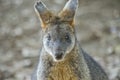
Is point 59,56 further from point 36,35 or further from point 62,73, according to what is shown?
point 36,35

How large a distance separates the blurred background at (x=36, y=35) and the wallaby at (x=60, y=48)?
91.9 inches

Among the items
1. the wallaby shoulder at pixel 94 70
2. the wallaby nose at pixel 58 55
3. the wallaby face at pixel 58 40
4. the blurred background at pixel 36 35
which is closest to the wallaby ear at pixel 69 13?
the wallaby face at pixel 58 40

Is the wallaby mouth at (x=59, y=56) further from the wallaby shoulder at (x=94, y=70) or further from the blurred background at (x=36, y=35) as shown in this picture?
the blurred background at (x=36, y=35)

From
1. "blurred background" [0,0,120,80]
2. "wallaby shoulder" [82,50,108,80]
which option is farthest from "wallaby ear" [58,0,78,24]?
"blurred background" [0,0,120,80]

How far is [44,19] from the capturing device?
7211mm

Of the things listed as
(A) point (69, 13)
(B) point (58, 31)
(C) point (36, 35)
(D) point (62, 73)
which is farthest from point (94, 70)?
(C) point (36, 35)

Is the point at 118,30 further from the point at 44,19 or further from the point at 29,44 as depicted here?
the point at 44,19

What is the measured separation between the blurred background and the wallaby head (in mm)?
2678

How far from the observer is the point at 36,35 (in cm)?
1164

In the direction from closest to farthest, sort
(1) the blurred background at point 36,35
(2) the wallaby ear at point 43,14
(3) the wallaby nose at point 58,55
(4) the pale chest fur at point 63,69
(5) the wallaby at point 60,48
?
(3) the wallaby nose at point 58,55, (5) the wallaby at point 60,48, (2) the wallaby ear at point 43,14, (4) the pale chest fur at point 63,69, (1) the blurred background at point 36,35

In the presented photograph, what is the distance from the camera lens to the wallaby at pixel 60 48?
6.96 metres

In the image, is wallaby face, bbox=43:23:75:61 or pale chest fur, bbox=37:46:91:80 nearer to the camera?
wallaby face, bbox=43:23:75:61

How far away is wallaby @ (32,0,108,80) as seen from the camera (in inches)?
274

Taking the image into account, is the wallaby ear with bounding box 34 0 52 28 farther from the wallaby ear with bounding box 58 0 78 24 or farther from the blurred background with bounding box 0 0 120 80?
the blurred background with bounding box 0 0 120 80
